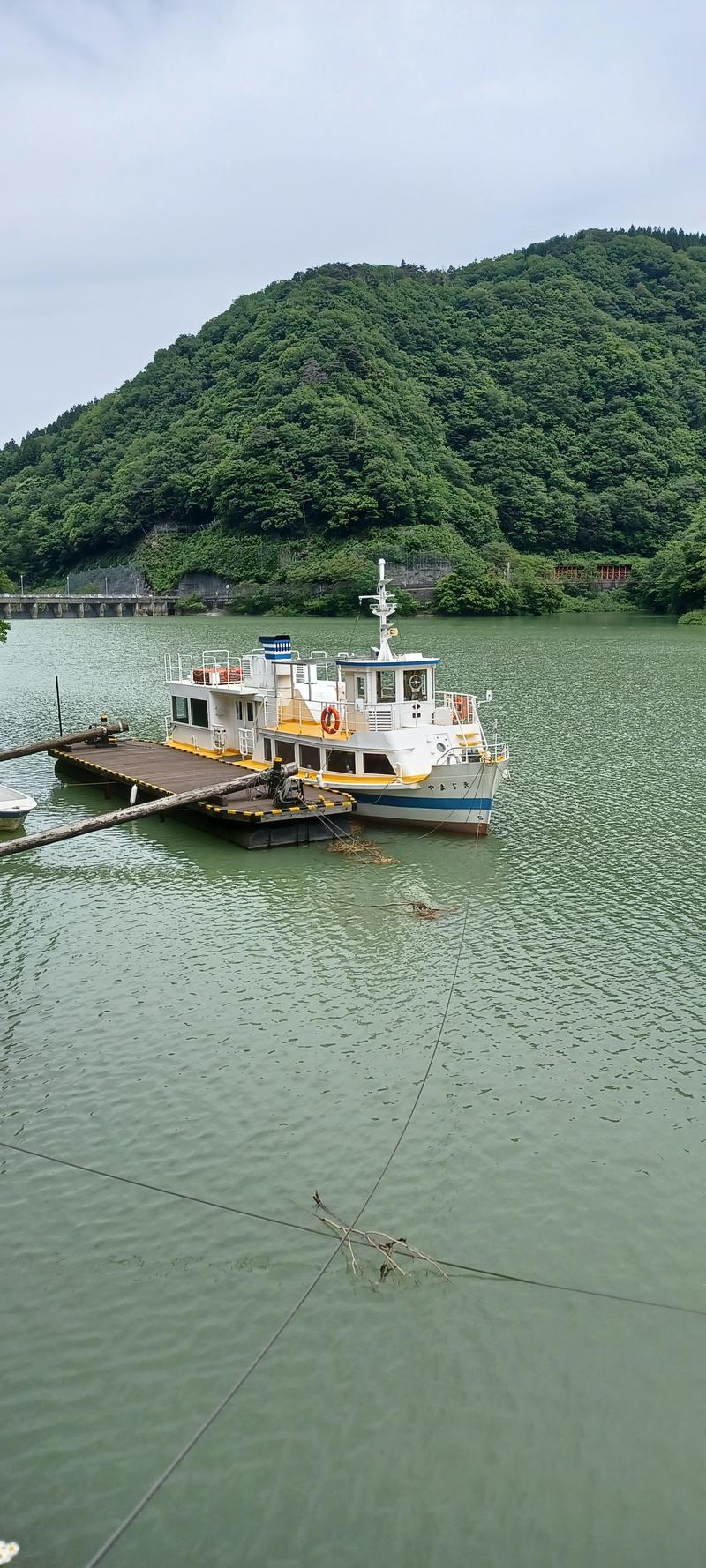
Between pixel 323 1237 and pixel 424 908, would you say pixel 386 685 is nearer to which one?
pixel 424 908

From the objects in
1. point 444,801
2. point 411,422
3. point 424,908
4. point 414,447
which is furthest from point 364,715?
point 411,422

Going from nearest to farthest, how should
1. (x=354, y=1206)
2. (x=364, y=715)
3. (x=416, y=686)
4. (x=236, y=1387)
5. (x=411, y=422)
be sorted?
(x=236, y=1387), (x=354, y=1206), (x=364, y=715), (x=416, y=686), (x=411, y=422)

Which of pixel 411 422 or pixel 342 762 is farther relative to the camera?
pixel 411 422

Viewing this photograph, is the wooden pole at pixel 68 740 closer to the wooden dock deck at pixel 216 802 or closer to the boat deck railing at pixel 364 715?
the wooden dock deck at pixel 216 802

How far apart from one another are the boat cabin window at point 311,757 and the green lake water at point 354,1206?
4724 millimetres

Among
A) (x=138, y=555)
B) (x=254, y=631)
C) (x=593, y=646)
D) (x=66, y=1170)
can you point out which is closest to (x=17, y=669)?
(x=254, y=631)

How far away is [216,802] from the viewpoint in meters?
24.2

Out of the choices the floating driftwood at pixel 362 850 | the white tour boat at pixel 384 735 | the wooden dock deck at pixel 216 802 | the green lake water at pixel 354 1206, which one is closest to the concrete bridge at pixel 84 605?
the wooden dock deck at pixel 216 802

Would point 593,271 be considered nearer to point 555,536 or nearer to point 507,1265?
point 555,536

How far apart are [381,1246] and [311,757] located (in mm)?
18012

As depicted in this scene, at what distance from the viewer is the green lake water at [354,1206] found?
7.50 metres

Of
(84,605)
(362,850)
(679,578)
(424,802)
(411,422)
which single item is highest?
(411,422)

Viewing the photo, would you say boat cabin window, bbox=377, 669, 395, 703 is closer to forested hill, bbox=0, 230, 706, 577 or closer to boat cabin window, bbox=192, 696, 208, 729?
boat cabin window, bbox=192, 696, 208, 729

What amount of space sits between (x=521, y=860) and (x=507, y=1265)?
13.3 metres
